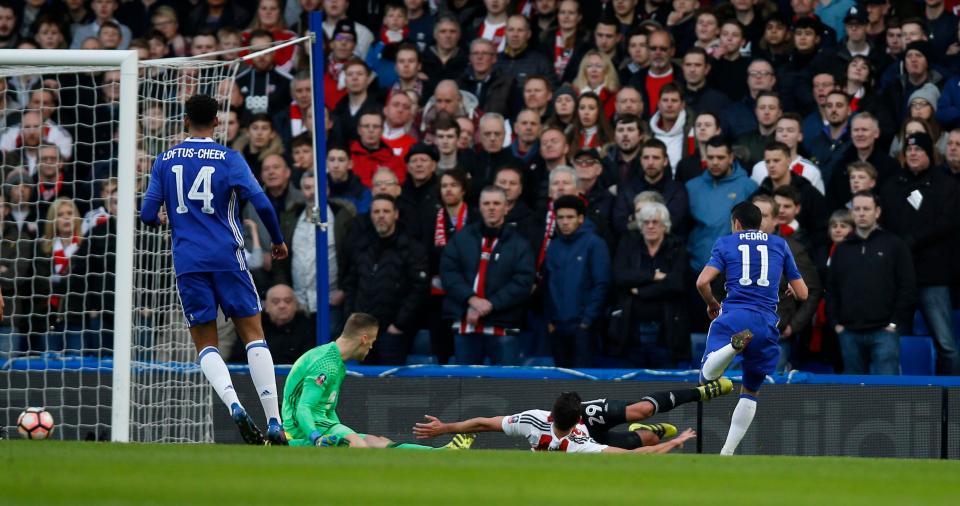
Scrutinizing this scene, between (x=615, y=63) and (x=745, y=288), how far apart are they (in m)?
4.90

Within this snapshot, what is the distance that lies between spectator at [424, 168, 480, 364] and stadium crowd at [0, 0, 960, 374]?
23mm

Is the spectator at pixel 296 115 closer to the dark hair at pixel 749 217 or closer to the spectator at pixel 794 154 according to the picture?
the spectator at pixel 794 154

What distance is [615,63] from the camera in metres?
16.2

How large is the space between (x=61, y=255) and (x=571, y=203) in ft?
16.0

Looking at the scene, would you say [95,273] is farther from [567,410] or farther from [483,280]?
[567,410]

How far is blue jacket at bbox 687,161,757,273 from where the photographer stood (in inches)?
559

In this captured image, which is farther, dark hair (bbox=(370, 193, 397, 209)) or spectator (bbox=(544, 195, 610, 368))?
dark hair (bbox=(370, 193, 397, 209))

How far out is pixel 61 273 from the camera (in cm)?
1494

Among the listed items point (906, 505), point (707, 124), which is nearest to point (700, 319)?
point (707, 124)

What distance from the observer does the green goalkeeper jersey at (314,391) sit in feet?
37.4

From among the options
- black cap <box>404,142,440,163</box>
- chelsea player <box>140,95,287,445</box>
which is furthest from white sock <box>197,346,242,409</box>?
black cap <box>404,142,440,163</box>

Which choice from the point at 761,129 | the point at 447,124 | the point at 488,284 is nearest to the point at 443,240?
the point at 488,284

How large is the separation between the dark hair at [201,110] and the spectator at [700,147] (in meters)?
5.46

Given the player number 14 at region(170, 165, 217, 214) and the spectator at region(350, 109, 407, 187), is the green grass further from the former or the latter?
the spectator at region(350, 109, 407, 187)
